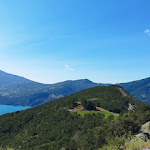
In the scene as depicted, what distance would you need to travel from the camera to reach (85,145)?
36.8 meters

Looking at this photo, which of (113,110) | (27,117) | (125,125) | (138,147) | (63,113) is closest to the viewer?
(138,147)

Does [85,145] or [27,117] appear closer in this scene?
[85,145]

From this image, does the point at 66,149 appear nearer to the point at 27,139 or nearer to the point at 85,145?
the point at 85,145

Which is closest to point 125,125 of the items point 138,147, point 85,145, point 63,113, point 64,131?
point 85,145

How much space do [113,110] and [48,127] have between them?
50.8 metres

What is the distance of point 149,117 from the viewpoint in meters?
36.7

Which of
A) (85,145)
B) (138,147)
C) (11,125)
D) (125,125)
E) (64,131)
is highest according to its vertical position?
(138,147)

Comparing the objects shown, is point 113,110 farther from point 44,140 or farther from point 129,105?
point 44,140

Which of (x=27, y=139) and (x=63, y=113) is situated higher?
(x=63, y=113)

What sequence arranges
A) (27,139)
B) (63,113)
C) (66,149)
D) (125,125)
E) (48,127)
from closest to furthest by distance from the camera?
(125,125), (66,149), (27,139), (48,127), (63,113)

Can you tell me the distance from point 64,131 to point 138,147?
227ft

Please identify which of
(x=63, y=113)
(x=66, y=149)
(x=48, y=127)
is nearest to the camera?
(x=66, y=149)

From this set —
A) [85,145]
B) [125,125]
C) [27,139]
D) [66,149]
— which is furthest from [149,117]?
[27,139]

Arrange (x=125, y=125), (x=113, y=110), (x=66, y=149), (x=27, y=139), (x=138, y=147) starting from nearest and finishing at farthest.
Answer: (x=138, y=147), (x=125, y=125), (x=66, y=149), (x=27, y=139), (x=113, y=110)
